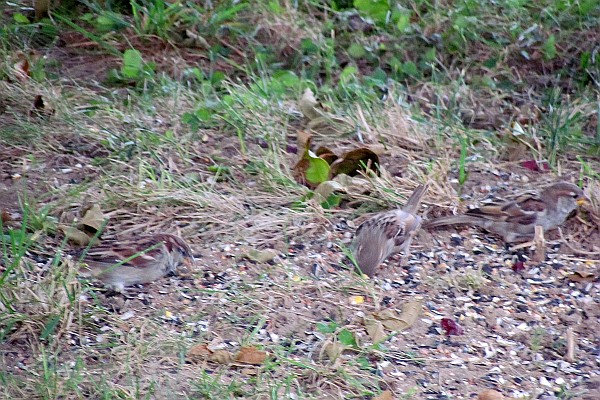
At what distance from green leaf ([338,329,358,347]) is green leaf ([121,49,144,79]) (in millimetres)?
3235

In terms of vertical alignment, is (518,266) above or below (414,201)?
below

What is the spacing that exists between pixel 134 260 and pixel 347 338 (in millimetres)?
1108

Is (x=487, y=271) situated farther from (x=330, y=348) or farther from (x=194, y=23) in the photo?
(x=194, y=23)

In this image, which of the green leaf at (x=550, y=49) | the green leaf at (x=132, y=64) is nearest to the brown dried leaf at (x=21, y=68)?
the green leaf at (x=132, y=64)

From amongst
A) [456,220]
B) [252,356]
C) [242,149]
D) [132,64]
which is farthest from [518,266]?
[132,64]

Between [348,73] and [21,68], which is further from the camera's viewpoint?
[348,73]

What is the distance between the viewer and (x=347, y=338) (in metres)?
4.75

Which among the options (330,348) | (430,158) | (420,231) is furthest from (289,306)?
(430,158)

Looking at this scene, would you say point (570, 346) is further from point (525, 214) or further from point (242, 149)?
point (242, 149)

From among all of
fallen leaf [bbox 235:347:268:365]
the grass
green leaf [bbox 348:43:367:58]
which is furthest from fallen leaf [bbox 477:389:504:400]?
green leaf [bbox 348:43:367:58]

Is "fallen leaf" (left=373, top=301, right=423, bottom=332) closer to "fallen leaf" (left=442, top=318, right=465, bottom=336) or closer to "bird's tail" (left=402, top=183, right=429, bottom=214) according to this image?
"fallen leaf" (left=442, top=318, right=465, bottom=336)

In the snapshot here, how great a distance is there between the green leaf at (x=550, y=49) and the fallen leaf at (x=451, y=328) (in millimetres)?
3288

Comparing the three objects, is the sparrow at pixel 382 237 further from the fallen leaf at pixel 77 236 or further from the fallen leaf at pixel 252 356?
the fallen leaf at pixel 77 236

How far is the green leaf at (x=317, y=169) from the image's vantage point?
6.00 meters
